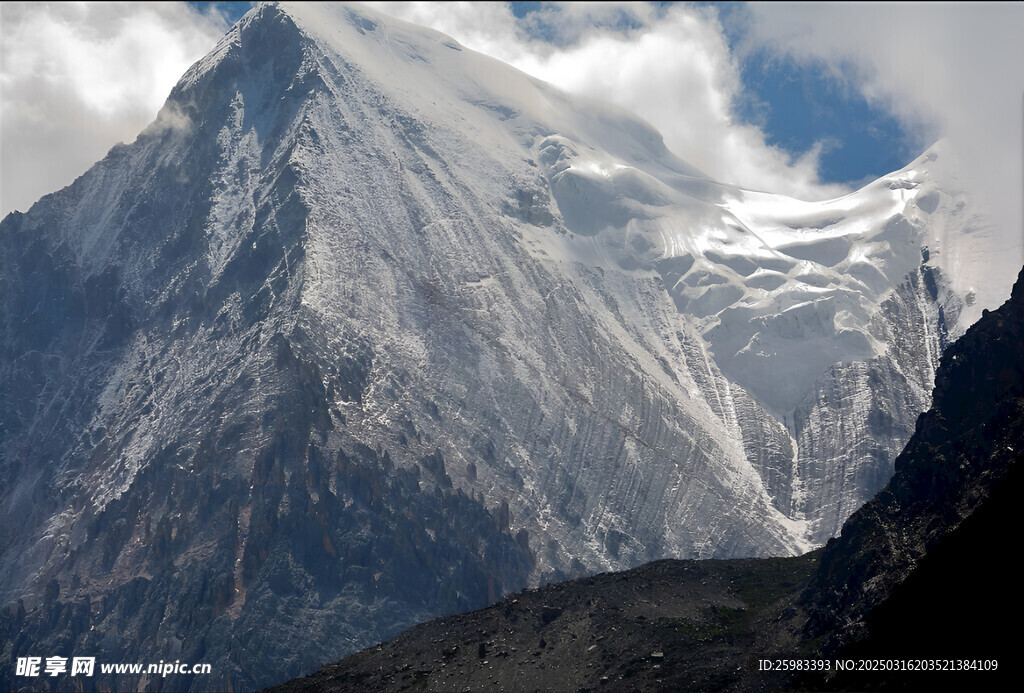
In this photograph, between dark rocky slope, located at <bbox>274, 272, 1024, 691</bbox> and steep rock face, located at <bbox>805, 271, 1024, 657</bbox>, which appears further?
steep rock face, located at <bbox>805, 271, 1024, 657</bbox>

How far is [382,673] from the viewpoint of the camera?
163m

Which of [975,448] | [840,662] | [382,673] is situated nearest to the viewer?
[840,662]

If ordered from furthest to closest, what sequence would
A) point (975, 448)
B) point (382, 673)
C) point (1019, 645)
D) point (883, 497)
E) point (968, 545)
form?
point (382, 673) → point (883, 497) → point (975, 448) → point (968, 545) → point (1019, 645)

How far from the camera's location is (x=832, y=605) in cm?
14100

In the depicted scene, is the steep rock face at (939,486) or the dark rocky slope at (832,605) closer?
the dark rocky slope at (832,605)

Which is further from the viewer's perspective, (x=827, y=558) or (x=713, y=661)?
(x=827, y=558)

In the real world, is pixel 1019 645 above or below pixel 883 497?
below

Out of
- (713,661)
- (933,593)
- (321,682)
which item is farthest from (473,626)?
(933,593)

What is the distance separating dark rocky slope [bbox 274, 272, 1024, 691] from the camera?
11519 centimetres

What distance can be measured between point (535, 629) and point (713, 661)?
31.4 meters

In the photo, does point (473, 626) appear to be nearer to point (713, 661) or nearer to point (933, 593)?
point (713, 661)

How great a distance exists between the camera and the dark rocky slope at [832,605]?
378 feet

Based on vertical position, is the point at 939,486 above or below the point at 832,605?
above

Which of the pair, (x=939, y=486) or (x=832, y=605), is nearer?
(x=939, y=486)
